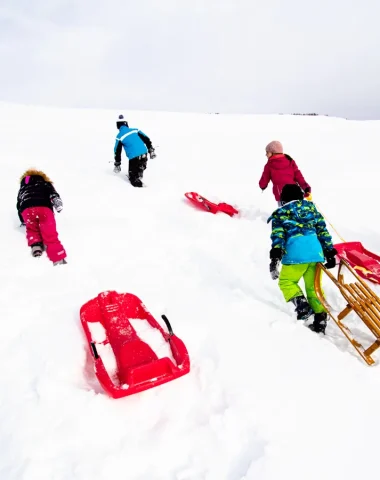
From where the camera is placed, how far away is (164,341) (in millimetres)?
3498

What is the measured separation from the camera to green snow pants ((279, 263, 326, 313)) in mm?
3943

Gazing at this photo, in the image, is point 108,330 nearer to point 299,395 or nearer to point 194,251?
point 299,395

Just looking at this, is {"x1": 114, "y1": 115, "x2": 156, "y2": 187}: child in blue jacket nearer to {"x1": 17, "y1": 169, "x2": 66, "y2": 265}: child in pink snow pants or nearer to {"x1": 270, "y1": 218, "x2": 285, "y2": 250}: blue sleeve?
{"x1": 17, "y1": 169, "x2": 66, "y2": 265}: child in pink snow pants

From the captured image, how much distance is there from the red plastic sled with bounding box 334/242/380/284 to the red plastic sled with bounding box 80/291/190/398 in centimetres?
323

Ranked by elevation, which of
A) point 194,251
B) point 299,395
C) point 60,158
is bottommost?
point 299,395

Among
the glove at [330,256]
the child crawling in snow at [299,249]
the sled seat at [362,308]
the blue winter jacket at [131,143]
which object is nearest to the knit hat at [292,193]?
the child crawling in snow at [299,249]

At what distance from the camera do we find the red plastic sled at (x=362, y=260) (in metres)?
5.07

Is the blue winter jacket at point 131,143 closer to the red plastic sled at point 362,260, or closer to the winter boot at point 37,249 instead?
the winter boot at point 37,249

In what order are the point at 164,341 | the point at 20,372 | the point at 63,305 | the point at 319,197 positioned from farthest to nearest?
the point at 319,197 → the point at 63,305 → the point at 164,341 → the point at 20,372

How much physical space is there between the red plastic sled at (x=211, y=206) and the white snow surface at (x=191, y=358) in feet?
0.62

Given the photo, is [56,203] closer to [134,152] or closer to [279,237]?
[279,237]

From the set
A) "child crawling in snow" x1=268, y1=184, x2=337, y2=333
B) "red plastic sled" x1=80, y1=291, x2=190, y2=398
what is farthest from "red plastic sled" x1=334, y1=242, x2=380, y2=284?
"red plastic sled" x1=80, y1=291, x2=190, y2=398

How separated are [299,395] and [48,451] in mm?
1873

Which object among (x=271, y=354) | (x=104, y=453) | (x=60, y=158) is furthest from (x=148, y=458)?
(x=60, y=158)
